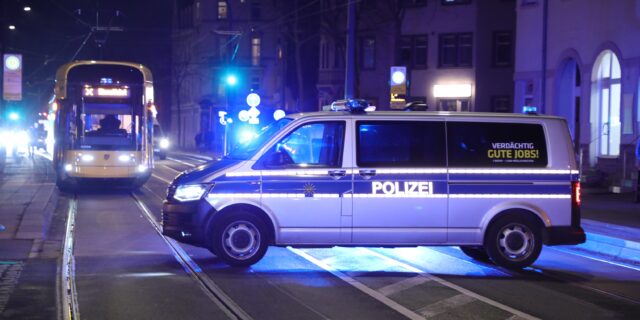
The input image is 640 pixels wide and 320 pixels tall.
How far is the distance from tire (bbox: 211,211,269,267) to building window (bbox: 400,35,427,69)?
32119 millimetres

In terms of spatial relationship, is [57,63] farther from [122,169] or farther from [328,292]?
[328,292]

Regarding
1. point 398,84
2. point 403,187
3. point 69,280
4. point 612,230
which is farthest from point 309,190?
point 398,84

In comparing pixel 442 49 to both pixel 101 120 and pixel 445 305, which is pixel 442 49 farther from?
pixel 445 305

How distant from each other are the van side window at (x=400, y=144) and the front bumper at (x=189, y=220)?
7.02 feet

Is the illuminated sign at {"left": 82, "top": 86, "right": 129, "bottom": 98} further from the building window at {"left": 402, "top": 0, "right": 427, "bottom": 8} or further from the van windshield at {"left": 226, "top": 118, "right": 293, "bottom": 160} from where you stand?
the building window at {"left": 402, "top": 0, "right": 427, "bottom": 8}

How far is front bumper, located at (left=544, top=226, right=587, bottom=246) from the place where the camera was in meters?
11.0

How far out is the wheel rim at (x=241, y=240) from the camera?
418 inches

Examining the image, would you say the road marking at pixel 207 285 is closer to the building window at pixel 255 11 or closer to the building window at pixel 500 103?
the building window at pixel 500 103

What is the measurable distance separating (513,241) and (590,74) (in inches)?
659

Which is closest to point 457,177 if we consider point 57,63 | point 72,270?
point 72,270

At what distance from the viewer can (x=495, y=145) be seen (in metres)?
10.9

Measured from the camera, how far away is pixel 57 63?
246 ft

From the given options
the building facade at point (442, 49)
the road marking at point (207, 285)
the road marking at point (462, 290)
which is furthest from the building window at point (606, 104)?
the road marking at point (207, 285)

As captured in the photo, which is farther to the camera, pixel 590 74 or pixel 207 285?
pixel 590 74
